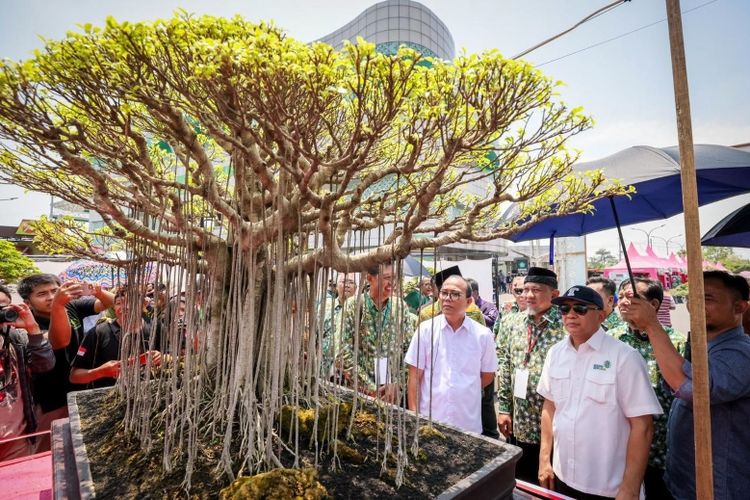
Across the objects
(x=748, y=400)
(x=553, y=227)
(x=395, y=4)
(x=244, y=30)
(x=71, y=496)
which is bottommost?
(x=71, y=496)

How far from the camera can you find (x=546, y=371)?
239 centimetres

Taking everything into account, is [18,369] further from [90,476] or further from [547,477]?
[547,477]

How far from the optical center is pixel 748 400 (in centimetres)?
179

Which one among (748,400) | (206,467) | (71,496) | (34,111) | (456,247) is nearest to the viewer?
(34,111)

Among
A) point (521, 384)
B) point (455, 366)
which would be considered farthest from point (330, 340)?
point (521, 384)

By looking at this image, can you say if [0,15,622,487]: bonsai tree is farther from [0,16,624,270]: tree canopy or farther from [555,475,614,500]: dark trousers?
[555,475,614,500]: dark trousers

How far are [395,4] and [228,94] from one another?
810 inches

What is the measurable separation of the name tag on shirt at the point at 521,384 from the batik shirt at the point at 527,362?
Answer: 19 millimetres

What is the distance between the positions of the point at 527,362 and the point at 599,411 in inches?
32.4

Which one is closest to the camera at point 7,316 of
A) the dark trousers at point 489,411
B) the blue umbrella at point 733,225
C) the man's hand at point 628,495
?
the dark trousers at point 489,411

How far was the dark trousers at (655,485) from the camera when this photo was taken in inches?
95.3

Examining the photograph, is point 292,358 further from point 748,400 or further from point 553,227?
point 553,227

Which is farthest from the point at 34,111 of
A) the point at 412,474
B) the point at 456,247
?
the point at 456,247

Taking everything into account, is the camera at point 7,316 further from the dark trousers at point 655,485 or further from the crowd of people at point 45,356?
the dark trousers at point 655,485
